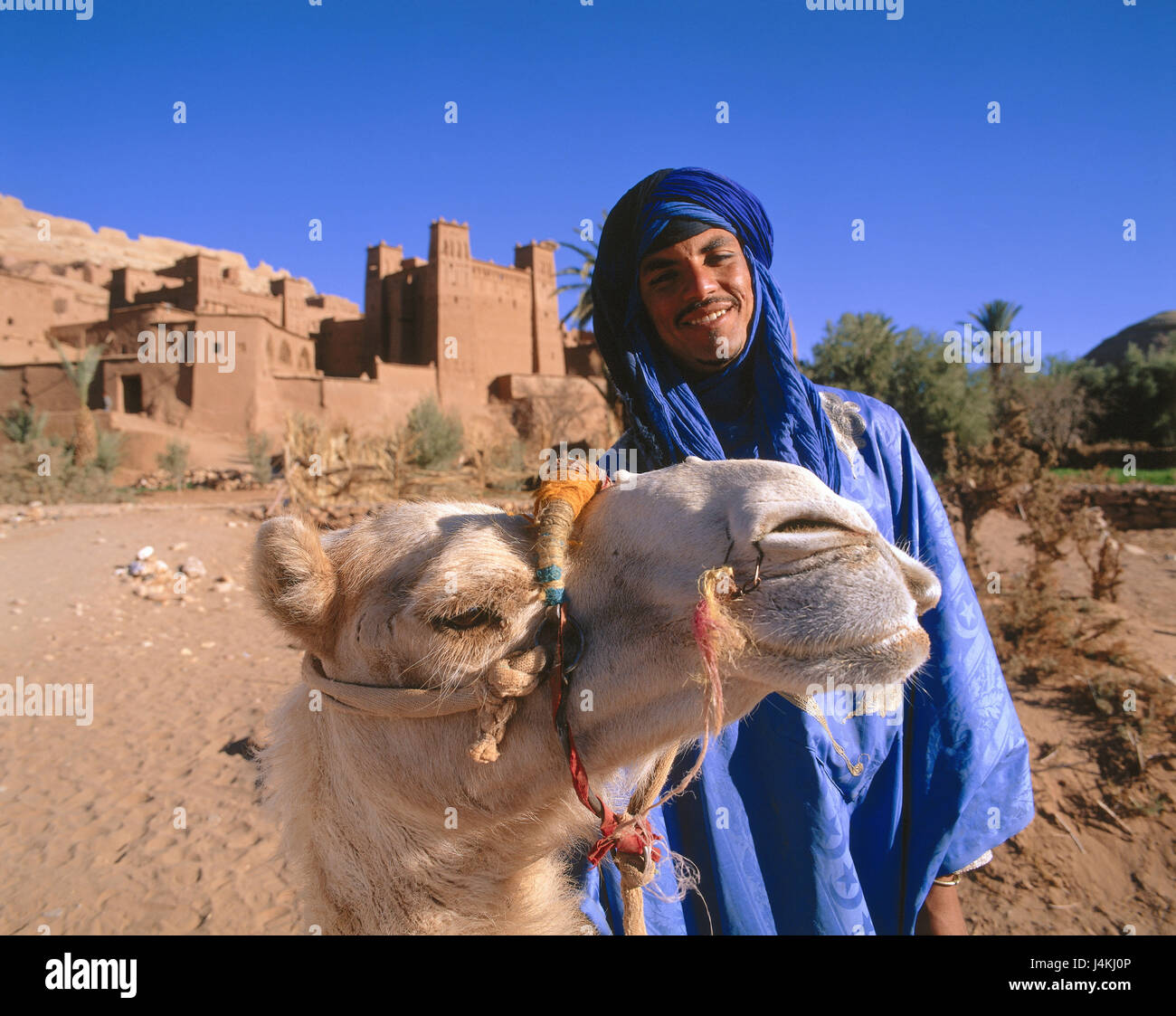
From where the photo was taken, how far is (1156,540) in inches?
592

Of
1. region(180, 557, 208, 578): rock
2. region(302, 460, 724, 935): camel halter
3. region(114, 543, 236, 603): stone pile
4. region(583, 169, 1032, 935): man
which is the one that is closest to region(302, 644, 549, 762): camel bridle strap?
region(302, 460, 724, 935): camel halter

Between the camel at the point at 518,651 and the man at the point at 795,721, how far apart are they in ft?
1.61

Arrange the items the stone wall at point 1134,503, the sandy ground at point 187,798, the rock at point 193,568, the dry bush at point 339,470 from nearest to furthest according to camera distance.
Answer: the sandy ground at point 187,798, the rock at point 193,568, the dry bush at point 339,470, the stone wall at point 1134,503

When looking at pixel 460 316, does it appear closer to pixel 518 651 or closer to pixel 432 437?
pixel 432 437

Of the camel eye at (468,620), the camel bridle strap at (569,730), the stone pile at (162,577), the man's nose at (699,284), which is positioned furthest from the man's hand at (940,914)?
the stone pile at (162,577)

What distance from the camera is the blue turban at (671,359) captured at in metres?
1.83

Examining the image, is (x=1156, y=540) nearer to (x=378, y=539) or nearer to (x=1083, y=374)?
(x=378, y=539)

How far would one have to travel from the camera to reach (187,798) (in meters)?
5.14

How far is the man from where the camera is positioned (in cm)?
185

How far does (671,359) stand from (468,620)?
1085 millimetres

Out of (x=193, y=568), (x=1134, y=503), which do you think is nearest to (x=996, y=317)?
(x=1134, y=503)

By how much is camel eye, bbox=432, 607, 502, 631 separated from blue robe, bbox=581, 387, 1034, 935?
910 millimetres

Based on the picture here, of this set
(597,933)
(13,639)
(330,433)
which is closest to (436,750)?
(597,933)

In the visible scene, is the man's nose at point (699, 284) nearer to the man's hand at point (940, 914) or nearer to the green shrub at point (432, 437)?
the man's hand at point (940, 914)
